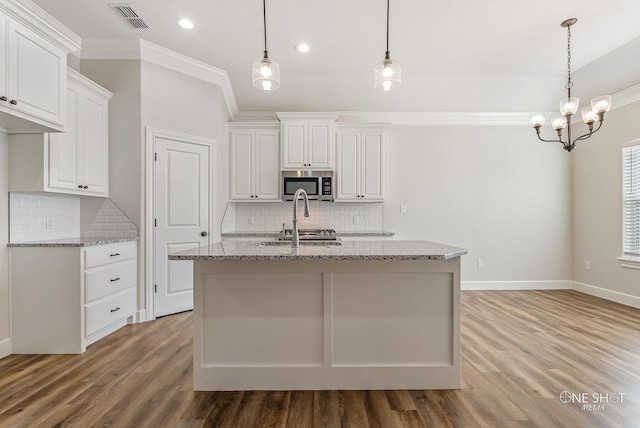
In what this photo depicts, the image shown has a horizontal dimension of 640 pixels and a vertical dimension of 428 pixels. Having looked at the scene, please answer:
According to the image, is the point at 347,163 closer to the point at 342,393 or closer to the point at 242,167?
the point at 242,167

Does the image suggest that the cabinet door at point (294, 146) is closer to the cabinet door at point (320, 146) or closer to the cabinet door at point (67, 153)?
the cabinet door at point (320, 146)

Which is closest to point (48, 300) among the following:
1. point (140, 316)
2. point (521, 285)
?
point (140, 316)

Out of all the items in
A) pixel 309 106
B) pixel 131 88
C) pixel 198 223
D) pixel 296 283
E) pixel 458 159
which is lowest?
pixel 296 283

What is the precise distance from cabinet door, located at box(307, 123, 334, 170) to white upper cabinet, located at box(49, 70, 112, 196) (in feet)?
8.12

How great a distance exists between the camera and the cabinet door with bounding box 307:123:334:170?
4711mm

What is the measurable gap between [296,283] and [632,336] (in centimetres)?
336

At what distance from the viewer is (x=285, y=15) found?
124 inches

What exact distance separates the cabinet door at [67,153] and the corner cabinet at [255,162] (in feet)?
6.44

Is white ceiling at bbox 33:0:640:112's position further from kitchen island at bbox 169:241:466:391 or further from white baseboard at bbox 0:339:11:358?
white baseboard at bbox 0:339:11:358

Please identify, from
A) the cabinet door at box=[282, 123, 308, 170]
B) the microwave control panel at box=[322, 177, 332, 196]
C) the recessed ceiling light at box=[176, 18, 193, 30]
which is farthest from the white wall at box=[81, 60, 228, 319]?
the microwave control panel at box=[322, 177, 332, 196]

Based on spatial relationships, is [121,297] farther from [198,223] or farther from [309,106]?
[309,106]

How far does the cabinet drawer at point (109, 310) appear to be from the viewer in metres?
2.85

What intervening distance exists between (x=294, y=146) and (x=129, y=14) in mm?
2354

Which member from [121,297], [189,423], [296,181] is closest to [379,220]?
[296,181]
